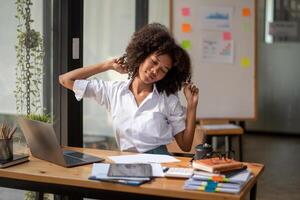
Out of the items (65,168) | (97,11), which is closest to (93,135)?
(97,11)

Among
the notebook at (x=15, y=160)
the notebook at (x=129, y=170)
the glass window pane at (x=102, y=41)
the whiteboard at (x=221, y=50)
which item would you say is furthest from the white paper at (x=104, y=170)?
the whiteboard at (x=221, y=50)

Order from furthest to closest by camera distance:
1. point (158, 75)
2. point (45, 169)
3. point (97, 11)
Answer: point (97, 11) < point (158, 75) < point (45, 169)

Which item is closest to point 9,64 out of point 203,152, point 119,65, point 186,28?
point 119,65

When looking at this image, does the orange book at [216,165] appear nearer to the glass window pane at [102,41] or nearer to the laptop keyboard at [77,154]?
the laptop keyboard at [77,154]

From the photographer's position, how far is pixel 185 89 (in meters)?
2.58

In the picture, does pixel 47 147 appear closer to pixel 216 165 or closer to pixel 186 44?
pixel 216 165

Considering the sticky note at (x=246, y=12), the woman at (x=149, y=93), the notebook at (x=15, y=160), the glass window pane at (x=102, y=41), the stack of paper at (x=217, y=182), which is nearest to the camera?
the stack of paper at (x=217, y=182)

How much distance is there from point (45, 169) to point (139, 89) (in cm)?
73

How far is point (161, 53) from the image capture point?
2475 mm

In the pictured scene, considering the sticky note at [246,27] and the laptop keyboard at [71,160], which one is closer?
the laptop keyboard at [71,160]

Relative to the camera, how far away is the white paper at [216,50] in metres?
4.75

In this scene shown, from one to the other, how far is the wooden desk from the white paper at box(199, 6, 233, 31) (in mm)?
2796

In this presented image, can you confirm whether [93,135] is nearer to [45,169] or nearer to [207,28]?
[207,28]

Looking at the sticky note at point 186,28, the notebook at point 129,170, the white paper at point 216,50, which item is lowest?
the notebook at point 129,170
